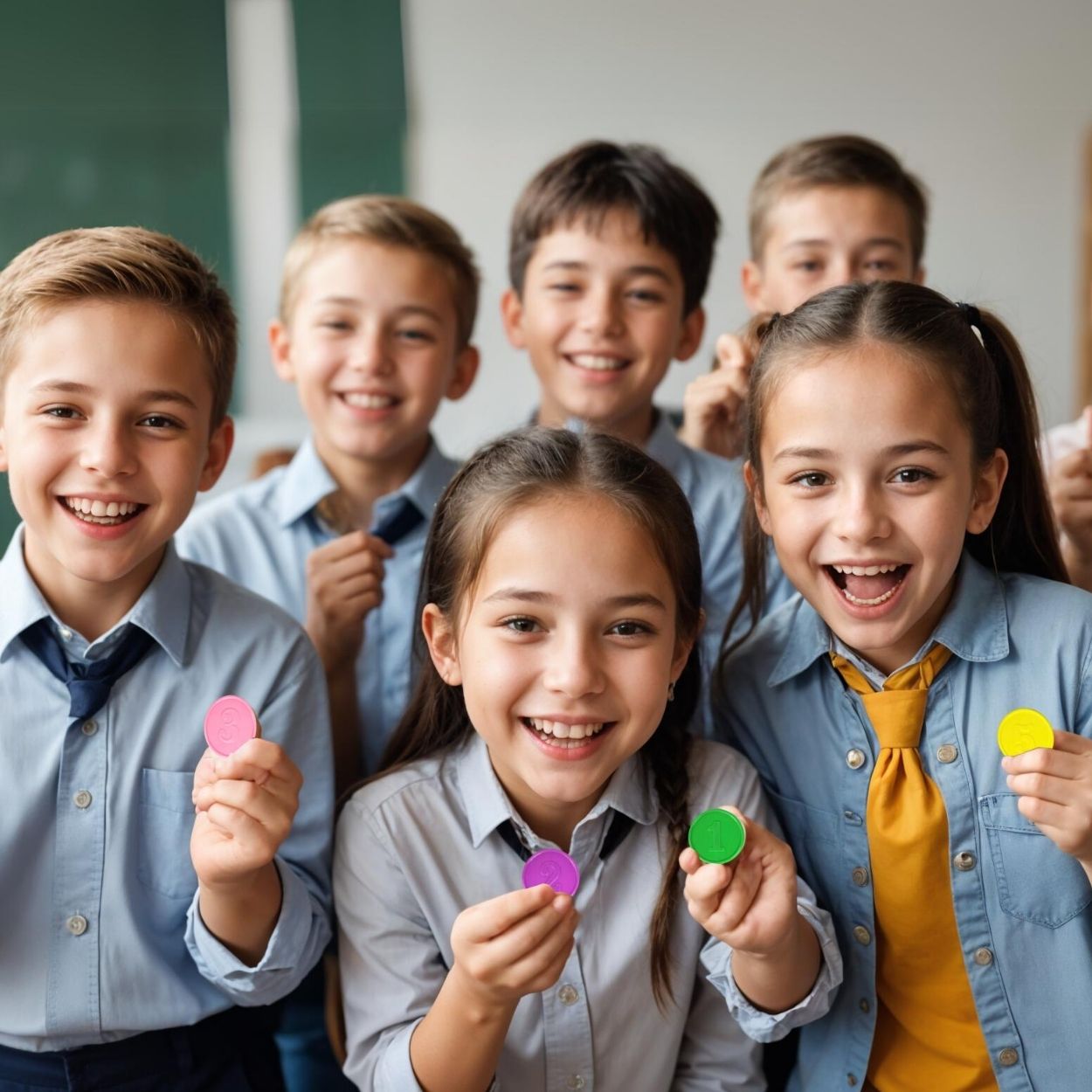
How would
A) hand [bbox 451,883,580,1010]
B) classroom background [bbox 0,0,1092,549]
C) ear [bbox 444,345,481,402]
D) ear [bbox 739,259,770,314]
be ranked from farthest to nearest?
classroom background [bbox 0,0,1092,549] < ear [bbox 739,259,770,314] < ear [bbox 444,345,481,402] < hand [bbox 451,883,580,1010]

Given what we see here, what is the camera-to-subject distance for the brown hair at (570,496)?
62.0 inches

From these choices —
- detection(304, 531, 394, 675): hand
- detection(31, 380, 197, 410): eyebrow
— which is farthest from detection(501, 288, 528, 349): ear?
detection(31, 380, 197, 410): eyebrow

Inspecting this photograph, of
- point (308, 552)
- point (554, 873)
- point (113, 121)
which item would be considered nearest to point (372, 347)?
point (308, 552)

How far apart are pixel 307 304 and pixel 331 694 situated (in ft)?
2.20

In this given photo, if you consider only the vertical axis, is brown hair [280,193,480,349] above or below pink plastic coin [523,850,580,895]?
above

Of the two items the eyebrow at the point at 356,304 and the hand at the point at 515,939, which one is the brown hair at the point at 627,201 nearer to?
the eyebrow at the point at 356,304

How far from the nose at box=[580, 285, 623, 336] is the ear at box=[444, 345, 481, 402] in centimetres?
22

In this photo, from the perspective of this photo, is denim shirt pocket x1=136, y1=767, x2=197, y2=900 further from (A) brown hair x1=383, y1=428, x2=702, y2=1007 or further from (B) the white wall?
(B) the white wall

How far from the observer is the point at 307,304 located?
7.48 ft

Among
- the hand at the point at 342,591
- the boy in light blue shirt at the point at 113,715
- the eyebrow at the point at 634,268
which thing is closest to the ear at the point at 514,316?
A: the eyebrow at the point at 634,268

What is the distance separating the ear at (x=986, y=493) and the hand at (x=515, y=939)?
2.23 ft

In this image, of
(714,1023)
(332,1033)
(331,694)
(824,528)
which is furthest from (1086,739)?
(331,694)

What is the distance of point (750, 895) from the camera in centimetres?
142

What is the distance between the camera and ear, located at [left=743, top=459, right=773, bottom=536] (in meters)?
1.68
